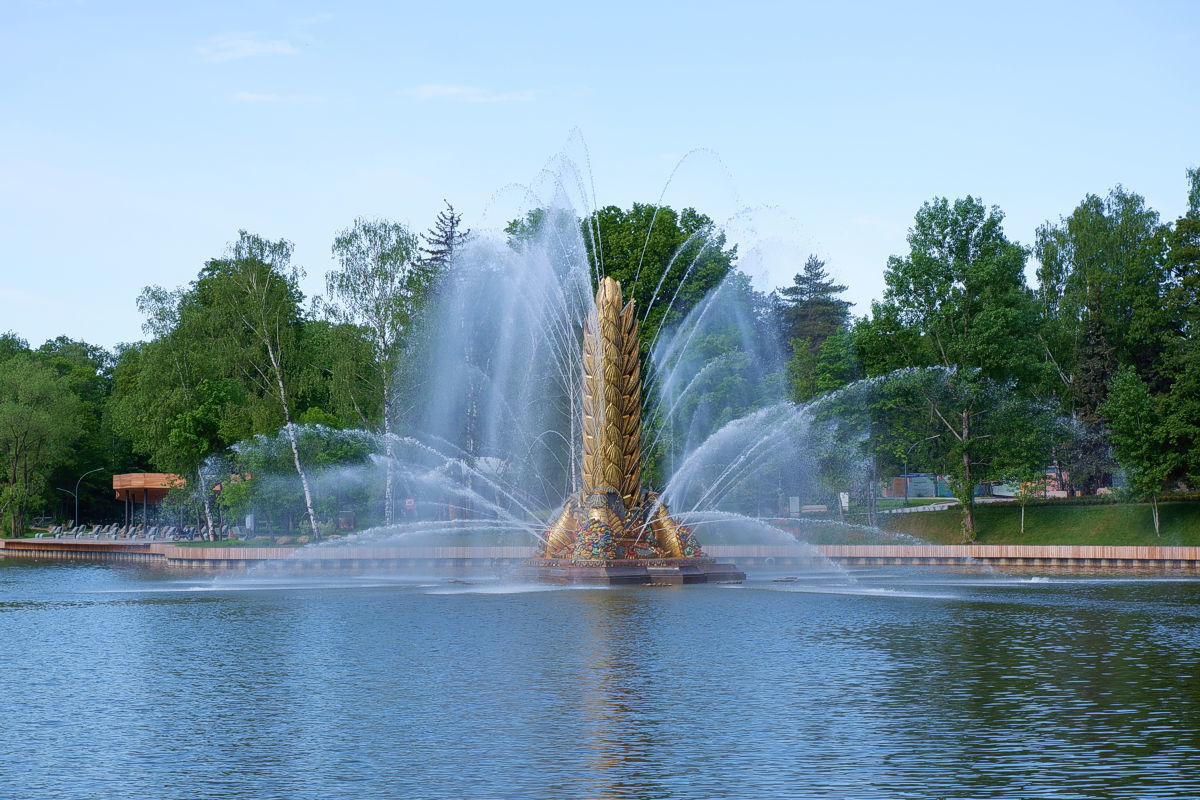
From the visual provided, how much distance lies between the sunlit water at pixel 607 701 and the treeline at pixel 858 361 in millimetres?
36634

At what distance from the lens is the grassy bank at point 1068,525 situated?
65.6 m

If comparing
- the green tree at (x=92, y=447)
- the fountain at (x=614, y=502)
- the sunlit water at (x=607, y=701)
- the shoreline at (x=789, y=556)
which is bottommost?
the sunlit water at (x=607, y=701)

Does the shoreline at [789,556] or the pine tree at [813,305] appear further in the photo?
the pine tree at [813,305]

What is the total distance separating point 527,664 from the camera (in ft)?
66.8

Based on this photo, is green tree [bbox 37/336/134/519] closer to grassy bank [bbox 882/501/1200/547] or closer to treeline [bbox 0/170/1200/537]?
treeline [bbox 0/170/1200/537]

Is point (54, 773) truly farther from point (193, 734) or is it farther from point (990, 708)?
point (990, 708)

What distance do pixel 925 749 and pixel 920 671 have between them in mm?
6044

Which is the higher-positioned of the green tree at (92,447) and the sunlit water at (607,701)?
the green tree at (92,447)

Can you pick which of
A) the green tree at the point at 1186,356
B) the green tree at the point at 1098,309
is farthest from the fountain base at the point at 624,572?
the green tree at the point at 1098,309

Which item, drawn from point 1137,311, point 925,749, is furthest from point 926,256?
point 925,749

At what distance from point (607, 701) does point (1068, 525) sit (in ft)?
192

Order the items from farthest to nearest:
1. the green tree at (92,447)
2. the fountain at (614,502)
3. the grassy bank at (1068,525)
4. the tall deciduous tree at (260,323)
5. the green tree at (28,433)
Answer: the green tree at (92,447) < the green tree at (28,433) < the tall deciduous tree at (260,323) < the grassy bank at (1068,525) < the fountain at (614,502)

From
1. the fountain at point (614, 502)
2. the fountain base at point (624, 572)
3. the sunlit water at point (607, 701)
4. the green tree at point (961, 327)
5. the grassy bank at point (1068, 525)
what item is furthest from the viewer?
the green tree at point (961, 327)

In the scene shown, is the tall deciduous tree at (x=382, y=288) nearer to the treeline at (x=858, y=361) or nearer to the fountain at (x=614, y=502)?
the treeline at (x=858, y=361)
